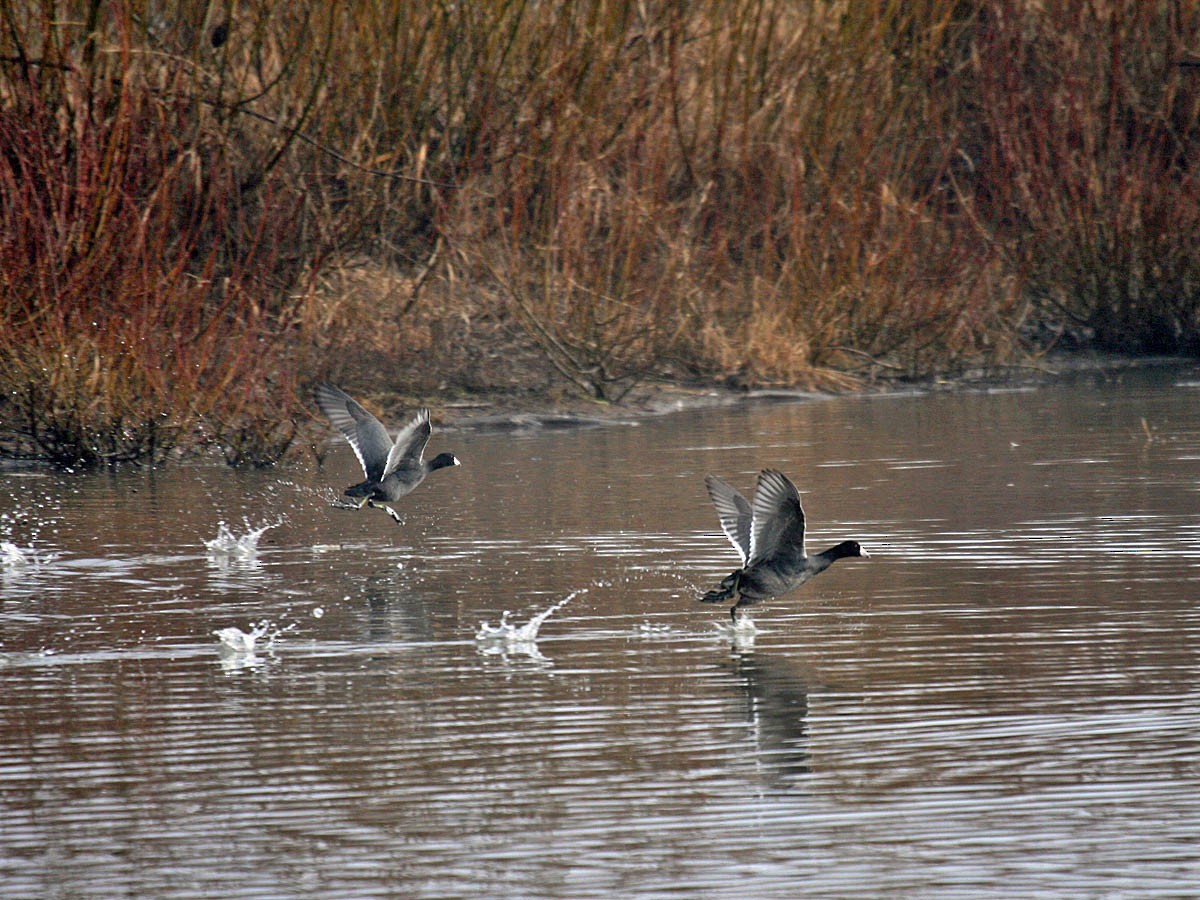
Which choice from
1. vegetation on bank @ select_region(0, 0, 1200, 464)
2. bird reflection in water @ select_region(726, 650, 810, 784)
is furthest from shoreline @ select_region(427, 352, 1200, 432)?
bird reflection in water @ select_region(726, 650, 810, 784)

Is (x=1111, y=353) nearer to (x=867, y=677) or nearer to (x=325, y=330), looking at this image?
(x=325, y=330)

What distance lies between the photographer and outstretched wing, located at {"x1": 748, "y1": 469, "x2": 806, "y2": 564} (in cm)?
738

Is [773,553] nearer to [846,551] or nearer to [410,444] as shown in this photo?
[846,551]

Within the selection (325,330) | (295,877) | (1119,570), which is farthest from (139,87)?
(295,877)

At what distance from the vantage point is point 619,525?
1017 cm

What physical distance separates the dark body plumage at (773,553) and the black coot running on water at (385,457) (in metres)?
3.03

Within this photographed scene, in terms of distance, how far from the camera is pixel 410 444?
34.2 feet

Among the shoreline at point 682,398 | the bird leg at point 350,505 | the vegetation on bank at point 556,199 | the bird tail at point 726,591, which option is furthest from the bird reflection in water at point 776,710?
the shoreline at point 682,398

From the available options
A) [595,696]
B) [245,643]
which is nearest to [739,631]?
[595,696]

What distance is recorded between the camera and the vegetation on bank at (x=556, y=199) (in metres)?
12.9

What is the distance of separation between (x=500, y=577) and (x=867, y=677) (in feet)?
8.34

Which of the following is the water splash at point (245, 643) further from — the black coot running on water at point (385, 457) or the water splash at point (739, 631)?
the black coot running on water at point (385, 457)

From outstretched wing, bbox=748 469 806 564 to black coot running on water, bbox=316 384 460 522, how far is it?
9.93ft

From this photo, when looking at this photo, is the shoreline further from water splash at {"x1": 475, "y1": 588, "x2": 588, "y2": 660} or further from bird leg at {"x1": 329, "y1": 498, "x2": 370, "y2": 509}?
water splash at {"x1": 475, "y1": 588, "x2": 588, "y2": 660}
